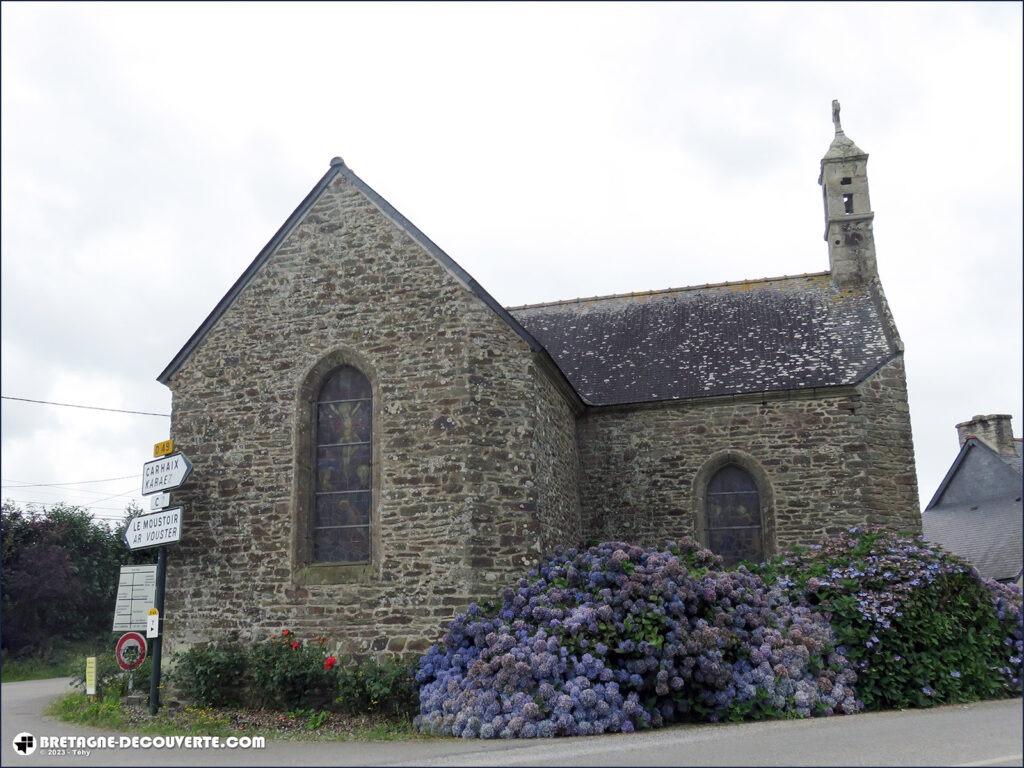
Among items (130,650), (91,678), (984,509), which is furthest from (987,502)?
(91,678)

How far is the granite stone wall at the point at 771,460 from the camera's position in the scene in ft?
50.6

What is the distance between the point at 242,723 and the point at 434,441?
173 inches

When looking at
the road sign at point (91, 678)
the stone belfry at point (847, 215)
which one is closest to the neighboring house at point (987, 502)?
the stone belfry at point (847, 215)

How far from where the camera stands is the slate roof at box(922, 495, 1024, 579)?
1138 centimetres

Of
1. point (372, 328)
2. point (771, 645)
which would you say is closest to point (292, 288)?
point (372, 328)

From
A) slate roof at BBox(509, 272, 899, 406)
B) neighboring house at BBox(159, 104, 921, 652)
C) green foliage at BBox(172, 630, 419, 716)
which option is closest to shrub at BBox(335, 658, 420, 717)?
green foliage at BBox(172, 630, 419, 716)

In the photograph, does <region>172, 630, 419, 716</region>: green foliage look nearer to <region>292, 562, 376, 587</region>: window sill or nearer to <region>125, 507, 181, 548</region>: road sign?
<region>292, 562, 376, 587</region>: window sill

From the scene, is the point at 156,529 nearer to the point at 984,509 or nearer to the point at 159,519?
the point at 159,519

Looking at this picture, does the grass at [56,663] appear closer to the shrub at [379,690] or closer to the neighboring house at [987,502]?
the shrub at [379,690]

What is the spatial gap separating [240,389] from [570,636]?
21.3 feet

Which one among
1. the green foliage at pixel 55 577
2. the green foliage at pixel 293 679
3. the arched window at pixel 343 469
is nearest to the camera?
the green foliage at pixel 293 679

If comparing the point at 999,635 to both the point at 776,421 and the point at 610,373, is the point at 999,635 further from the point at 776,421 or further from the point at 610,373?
the point at 610,373

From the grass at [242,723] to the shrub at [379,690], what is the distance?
0.14 m

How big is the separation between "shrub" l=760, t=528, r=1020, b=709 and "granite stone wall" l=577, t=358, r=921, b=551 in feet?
7.36
